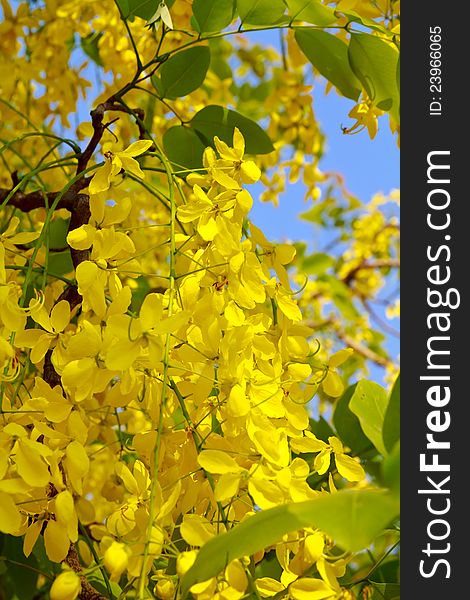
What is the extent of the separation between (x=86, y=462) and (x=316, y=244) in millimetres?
1930

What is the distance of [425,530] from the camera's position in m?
0.53

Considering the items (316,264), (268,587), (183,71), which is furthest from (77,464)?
(316,264)

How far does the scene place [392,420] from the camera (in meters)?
0.47

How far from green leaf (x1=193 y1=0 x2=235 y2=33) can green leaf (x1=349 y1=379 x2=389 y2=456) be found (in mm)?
374

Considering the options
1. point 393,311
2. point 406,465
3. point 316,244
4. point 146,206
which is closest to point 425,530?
point 406,465

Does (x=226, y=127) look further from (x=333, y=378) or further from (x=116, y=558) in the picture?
(x=116, y=558)

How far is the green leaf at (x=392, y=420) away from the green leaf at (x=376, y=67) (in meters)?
0.39

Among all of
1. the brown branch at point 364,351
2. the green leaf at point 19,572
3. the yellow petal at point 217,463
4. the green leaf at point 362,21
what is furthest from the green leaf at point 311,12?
the brown branch at point 364,351

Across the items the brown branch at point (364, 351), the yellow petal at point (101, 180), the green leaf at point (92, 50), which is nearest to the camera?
the yellow petal at point (101, 180)

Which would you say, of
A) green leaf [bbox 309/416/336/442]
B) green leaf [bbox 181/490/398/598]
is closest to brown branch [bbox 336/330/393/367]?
green leaf [bbox 309/416/336/442]

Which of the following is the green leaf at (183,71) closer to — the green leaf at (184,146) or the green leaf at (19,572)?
the green leaf at (184,146)

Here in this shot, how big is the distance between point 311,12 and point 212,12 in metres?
0.09

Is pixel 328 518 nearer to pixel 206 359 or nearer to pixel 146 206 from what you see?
pixel 206 359

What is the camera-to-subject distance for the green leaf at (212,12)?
0.78m
